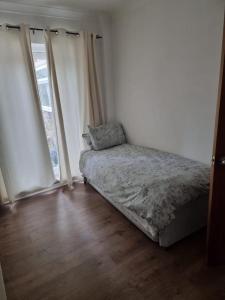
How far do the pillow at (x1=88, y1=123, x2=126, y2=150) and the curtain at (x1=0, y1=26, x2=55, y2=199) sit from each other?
28.6 inches

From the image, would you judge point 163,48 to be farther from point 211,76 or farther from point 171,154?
point 171,154

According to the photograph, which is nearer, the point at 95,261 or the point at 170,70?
the point at 95,261

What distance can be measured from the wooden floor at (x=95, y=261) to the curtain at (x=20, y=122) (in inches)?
23.9

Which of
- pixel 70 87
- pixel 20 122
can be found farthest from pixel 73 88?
pixel 20 122

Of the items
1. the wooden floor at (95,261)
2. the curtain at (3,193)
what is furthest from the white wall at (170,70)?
the curtain at (3,193)

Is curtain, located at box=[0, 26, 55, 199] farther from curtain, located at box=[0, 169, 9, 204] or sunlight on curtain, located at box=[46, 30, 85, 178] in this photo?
sunlight on curtain, located at box=[46, 30, 85, 178]

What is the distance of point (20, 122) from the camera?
281 cm

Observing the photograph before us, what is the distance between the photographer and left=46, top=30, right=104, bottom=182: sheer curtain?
2.93 metres

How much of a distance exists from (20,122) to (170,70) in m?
2.08

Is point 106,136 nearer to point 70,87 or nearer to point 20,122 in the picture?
point 70,87

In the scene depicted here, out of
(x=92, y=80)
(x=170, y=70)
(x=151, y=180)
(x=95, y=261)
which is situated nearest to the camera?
(x=95, y=261)

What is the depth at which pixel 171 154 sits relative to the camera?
266cm

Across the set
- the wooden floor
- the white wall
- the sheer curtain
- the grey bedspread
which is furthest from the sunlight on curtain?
the wooden floor

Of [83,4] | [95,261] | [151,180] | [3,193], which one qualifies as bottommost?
[95,261]
